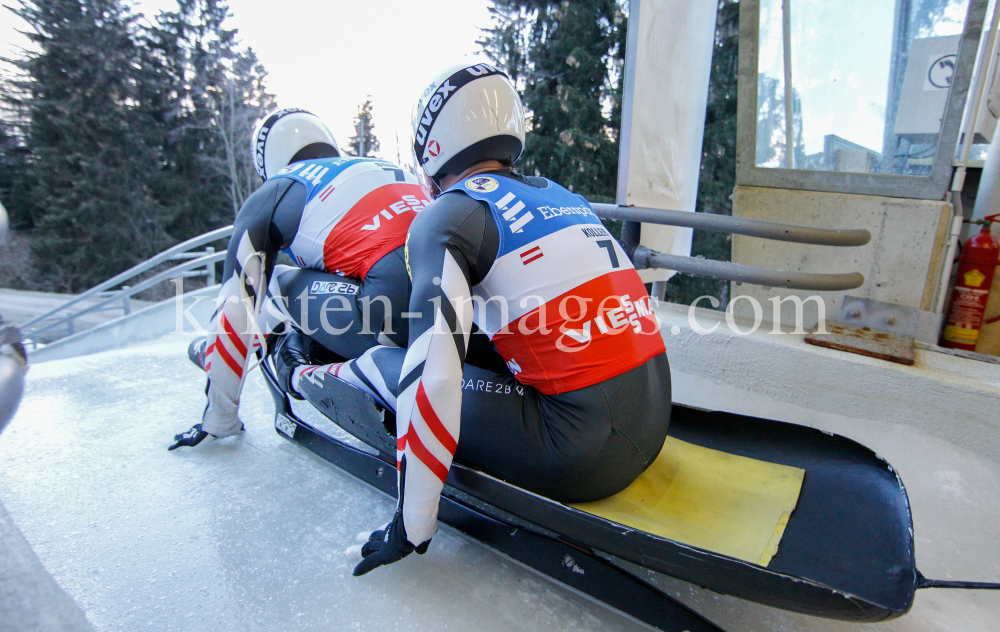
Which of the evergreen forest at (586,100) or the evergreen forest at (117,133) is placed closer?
the evergreen forest at (586,100)

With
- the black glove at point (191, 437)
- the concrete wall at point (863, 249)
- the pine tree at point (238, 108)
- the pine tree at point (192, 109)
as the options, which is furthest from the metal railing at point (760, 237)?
the pine tree at point (192, 109)

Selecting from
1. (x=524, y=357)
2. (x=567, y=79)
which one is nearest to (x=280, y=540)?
(x=524, y=357)

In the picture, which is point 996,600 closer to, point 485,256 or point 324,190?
point 485,256

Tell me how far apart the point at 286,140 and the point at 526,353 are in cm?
152

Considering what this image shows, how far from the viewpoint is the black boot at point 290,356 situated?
6.22ft

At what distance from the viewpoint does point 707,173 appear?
30.3ft

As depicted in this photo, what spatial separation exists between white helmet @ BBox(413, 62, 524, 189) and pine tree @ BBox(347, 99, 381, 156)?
773 cm

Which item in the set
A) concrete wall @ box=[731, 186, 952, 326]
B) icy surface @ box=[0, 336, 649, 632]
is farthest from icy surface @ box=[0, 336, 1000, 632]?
concrete wall @ box=[731, 186, 952, 326]

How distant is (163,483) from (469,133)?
57.2 inches

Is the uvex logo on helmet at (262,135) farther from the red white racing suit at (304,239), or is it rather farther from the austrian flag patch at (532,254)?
the austrian flag patch at (532,254)

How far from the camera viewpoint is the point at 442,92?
1.41 m

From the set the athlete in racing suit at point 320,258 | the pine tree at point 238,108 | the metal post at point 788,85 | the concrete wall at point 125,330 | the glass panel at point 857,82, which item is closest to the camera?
the athlete in racing suit at point 320,258

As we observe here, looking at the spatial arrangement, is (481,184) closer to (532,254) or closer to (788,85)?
(532,254)

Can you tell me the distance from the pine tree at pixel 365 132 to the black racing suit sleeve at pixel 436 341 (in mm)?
8086
